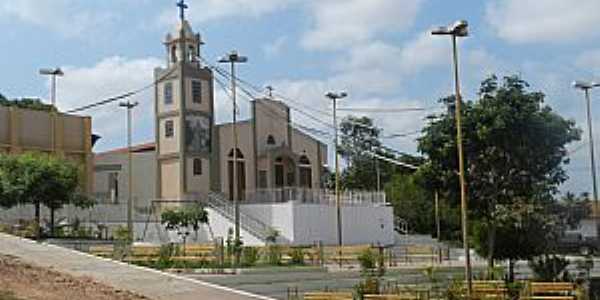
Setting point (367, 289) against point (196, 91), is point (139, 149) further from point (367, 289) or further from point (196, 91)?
point (367, 289)

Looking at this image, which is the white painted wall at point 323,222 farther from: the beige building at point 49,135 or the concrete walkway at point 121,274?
the concrete walkway at point 121,274

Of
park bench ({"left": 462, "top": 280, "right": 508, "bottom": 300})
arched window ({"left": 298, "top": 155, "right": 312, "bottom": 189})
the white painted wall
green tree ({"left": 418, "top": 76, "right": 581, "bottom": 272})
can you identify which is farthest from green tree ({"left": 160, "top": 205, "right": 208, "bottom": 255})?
park bench ({"left": 462, "top": 280, "right": 508, "bottom": 300})

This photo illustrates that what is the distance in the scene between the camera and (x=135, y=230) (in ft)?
179

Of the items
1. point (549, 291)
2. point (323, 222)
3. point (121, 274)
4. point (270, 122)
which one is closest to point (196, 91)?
point (270, 122)

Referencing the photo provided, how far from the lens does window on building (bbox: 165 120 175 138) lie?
186 ft

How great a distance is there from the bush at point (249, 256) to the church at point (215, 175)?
49.9 ft

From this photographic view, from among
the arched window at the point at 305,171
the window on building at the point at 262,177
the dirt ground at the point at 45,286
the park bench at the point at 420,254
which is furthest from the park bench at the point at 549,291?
the arched window at the point at 305,171

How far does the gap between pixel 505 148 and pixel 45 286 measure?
1497cm

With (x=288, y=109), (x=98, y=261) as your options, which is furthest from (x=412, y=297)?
(x=288, y=109)

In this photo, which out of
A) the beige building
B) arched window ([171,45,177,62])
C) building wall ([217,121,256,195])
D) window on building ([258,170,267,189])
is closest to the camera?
the beige building

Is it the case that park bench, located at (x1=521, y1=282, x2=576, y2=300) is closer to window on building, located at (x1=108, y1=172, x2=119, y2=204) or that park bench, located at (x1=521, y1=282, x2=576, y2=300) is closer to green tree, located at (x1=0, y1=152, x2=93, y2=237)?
green tree, located at (x1=0, y1=152, x2=93, y2=237)

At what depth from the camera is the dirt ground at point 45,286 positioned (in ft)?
71.4

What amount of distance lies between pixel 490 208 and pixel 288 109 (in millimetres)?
34338

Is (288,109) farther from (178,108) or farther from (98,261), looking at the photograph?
(98,261)
